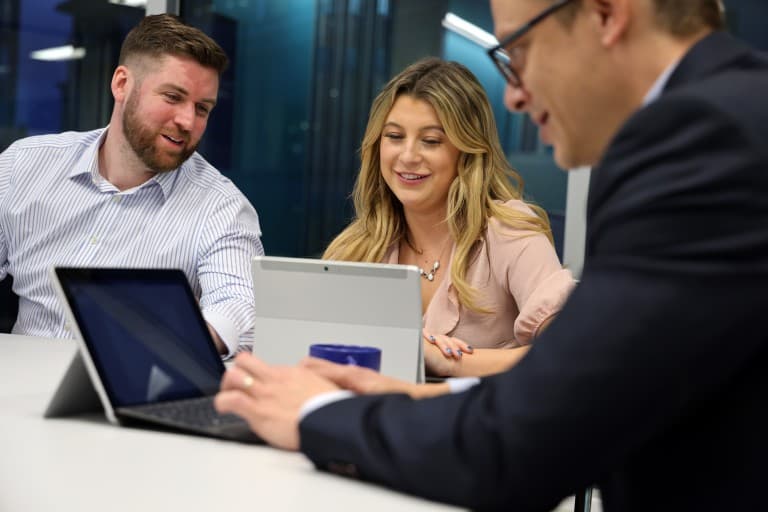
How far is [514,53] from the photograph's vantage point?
3.62 ft

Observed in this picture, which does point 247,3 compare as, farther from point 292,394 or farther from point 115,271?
point 292,394

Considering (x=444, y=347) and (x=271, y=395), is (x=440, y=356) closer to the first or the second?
(x=444, y=347)

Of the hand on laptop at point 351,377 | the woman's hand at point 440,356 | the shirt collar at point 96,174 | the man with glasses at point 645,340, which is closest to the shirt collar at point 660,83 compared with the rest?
the man with glasses at point 645,340

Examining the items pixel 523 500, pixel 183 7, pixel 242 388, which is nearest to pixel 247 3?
pixel 183 7

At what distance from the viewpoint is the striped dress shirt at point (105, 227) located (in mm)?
2582

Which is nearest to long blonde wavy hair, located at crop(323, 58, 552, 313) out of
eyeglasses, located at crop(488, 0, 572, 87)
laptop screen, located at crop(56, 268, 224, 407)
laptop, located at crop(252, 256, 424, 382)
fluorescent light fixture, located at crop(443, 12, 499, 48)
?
laptop, located at crop(252, 256, 424, 382)

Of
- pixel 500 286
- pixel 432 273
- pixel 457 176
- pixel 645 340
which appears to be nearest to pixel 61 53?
pixel 457 176

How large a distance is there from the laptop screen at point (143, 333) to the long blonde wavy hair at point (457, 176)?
1129mm

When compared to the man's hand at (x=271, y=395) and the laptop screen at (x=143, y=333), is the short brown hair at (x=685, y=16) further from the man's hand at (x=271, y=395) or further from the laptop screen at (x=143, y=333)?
the laptop screen at (x=143, y=333)

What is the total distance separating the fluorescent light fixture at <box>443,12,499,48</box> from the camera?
13.7ft

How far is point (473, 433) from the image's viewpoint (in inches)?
34.3

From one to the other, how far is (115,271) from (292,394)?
0.45 meters

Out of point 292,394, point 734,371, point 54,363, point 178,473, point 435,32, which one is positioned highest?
point 435,32

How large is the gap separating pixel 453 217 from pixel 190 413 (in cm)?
141
